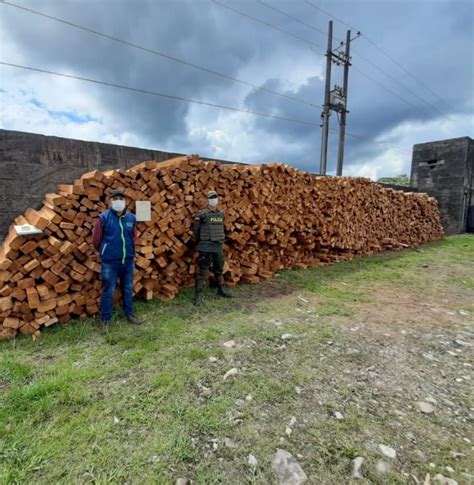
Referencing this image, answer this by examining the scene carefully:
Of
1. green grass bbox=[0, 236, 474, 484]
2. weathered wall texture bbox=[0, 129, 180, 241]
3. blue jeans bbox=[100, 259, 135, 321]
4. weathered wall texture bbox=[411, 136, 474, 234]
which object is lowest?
green grass bbox=[0, 236, 474, 484]

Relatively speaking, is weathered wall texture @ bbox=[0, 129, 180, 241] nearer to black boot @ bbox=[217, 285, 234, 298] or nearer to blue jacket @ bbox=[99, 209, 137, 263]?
blue jacket @ bbox=[99, 209, 137, 263]

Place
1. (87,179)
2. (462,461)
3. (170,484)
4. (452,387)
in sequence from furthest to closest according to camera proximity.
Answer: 1. (87,179)
2. (452,387)
3. (462,461)
4. (170,484)

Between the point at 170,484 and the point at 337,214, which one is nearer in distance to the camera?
the point at 170,484

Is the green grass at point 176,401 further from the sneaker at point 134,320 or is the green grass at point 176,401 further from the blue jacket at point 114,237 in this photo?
the blue jacket at point 114,237

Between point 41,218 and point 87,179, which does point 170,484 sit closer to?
point 41,218

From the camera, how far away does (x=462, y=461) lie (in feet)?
5.91

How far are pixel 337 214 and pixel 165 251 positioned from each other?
5129 mm

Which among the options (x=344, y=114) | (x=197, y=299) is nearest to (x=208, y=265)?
(x=197, y=299)

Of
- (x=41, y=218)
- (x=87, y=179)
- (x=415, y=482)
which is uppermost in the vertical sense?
(x=87, y=179)

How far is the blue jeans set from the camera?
3.45 meters

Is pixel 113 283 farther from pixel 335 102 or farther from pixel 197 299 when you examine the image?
pixel 335 102

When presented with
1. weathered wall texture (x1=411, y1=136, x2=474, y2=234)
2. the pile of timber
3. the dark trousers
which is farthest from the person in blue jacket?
weathered wall texture (x1=411, y1=136, x2=474, y2=234)

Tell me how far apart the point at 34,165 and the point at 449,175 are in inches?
693

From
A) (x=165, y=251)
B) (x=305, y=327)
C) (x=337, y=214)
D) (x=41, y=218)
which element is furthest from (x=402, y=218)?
(x=41, y=218)
